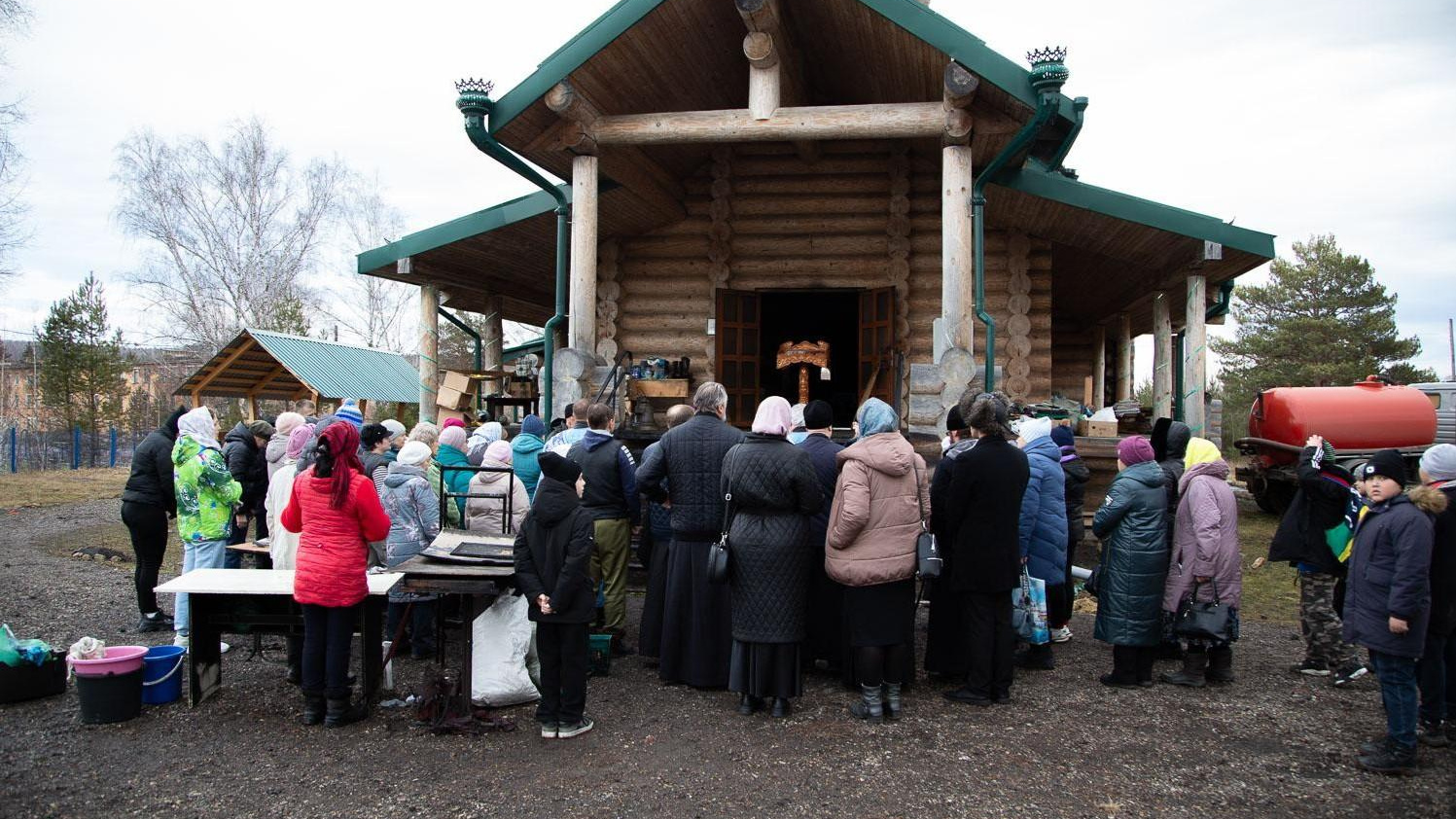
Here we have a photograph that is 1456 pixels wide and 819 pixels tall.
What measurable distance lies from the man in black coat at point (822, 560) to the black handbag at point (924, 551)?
0.50 metres

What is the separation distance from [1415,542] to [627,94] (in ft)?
27.1

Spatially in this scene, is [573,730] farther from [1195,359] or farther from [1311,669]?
[1195,359]

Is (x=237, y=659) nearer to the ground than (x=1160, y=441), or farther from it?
nearer to the ground

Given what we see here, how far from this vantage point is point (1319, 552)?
571cm

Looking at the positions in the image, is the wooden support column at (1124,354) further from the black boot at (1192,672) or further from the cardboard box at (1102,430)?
the black boot at (1192,672)

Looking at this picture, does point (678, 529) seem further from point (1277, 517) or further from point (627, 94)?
point (1277, 517)

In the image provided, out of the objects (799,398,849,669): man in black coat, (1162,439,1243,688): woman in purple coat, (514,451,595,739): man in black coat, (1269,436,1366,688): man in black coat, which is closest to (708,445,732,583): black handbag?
(799,398,849,669): man in black coat

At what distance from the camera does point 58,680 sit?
546cm

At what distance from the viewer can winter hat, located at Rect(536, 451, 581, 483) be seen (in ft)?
15.0

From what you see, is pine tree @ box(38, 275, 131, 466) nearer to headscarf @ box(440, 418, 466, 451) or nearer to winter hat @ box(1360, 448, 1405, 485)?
headscarf @ box(440, 418, 466, 451)

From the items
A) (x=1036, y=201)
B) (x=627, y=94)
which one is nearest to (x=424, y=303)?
(x=627, y=94)

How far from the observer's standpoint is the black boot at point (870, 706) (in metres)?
5.05

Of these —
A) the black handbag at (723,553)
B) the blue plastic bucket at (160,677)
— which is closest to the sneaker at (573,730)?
the black handbag at (723,553)

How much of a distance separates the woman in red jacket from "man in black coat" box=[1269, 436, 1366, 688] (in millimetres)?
5480
